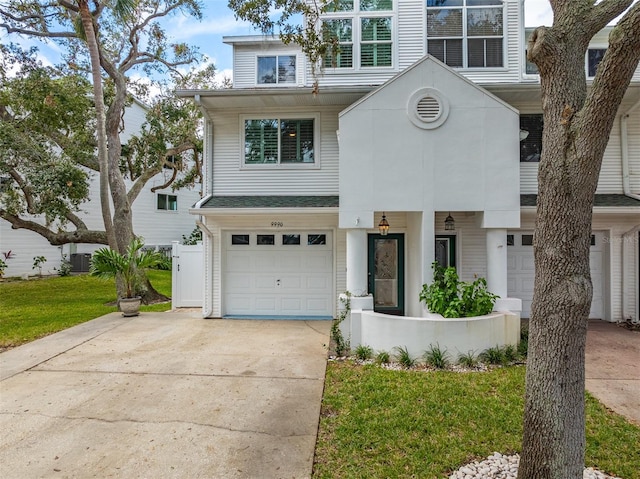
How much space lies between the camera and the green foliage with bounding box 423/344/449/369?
19.2ft

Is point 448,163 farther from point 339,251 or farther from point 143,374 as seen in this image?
point 143,374

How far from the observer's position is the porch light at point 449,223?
8234mm

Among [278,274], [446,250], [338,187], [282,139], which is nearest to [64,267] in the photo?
[278,274]

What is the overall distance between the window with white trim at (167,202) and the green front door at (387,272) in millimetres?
16457

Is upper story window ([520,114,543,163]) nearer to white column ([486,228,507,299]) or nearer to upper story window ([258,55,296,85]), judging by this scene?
white column ([486,228,507,299])

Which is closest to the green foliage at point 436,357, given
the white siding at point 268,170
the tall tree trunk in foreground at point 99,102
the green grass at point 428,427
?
the green grass at point 428,427

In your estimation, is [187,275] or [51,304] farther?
[51,304]

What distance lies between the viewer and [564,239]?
2.75 meters

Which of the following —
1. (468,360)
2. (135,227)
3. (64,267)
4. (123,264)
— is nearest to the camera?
(468,360)

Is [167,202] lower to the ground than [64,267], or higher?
higher

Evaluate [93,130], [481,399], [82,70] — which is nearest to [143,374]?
[481,399]

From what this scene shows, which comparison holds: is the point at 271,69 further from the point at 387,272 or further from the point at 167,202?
the point at 167,202

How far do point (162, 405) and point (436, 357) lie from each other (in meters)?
4.22

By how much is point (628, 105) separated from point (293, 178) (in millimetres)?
8401
